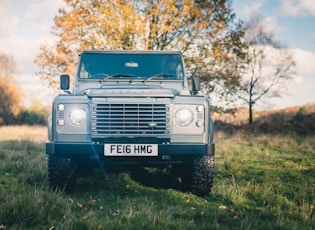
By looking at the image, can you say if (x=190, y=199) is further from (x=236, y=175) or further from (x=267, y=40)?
(x=267, y=40)

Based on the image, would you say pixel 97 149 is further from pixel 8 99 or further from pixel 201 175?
pixel 8 99

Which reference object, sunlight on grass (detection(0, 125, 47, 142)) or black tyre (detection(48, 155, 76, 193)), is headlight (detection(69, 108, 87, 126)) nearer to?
black tyre (detection(48, 155, 76, 193))

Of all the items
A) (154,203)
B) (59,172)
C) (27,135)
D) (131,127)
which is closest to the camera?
(154,203)

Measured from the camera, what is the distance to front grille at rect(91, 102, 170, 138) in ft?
14.4

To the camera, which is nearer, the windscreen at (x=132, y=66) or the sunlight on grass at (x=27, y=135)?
the windscreen at (x=132, y=66)

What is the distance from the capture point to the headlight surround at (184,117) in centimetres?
445

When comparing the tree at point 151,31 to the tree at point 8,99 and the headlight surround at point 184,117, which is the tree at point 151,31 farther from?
the tree at point 8,99

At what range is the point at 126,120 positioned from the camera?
439cm

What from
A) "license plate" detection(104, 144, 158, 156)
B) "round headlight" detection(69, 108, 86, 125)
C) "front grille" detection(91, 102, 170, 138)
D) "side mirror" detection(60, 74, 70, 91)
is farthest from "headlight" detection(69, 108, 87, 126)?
"side mirror" detection(60, 74, 70, 91)

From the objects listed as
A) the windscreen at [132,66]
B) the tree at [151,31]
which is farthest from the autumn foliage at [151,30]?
the windscreen at [132,66]

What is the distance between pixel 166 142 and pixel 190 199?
81cm

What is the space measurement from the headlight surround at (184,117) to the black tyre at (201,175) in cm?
56

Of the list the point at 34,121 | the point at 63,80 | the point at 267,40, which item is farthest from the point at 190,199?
the point at 34,121

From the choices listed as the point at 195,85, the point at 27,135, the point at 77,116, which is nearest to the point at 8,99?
the point at 27,135
